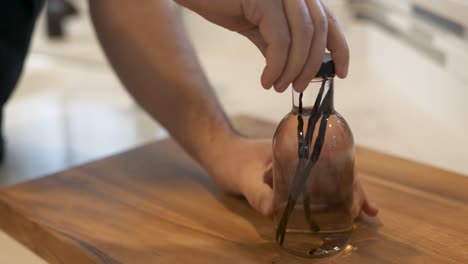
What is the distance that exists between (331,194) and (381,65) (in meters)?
0.81

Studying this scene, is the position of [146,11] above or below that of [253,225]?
above

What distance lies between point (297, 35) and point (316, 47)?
2 centimetres

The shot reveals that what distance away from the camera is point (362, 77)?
1329 millimetres

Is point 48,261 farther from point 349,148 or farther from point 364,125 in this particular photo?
point 364,125

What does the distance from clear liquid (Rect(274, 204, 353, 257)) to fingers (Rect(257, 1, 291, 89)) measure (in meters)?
0.13

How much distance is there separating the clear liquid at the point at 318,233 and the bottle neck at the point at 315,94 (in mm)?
92

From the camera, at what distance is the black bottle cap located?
539 mm

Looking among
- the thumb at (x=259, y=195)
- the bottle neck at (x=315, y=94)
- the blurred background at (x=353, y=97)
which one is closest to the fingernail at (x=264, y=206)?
the thumb at (x=259, y=195)

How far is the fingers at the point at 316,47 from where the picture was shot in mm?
531

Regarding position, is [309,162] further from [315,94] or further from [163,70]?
[163,70]

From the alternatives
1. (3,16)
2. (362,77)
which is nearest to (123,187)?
(3,16)

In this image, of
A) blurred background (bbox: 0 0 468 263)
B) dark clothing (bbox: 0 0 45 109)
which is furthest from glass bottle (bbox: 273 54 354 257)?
dark clothing (bbox: 0 0 45 109)

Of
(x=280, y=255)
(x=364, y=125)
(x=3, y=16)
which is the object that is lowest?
(x=364, y=125)

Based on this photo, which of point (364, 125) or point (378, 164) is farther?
point (364, 125)
